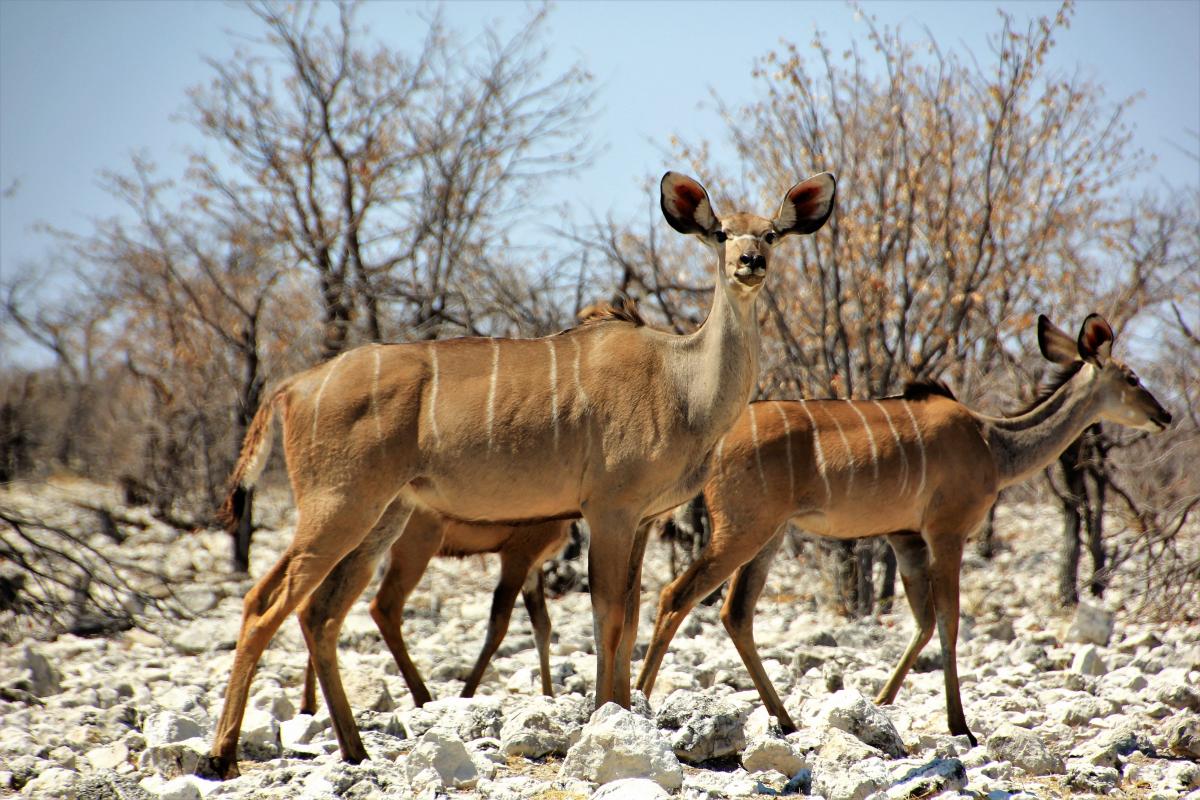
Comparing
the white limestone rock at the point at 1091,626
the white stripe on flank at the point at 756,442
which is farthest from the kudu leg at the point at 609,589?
the white limestone rock at the point at 1091,626

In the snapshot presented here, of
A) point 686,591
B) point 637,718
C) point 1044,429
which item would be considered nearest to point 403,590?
point 686,591

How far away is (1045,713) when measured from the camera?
6035mm

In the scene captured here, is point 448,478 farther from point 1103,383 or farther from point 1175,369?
point 1175,369

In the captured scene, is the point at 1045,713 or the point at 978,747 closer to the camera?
the point at 978,747

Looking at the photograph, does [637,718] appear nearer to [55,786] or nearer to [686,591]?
[686,591]

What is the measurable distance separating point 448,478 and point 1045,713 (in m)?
3.08

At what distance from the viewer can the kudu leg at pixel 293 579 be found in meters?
4.84

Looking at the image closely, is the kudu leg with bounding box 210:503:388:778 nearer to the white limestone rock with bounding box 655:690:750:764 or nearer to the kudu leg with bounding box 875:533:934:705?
the white limestone rock with bounding box 655:690:750:764

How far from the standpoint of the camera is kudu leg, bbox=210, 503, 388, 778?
15.9 ft

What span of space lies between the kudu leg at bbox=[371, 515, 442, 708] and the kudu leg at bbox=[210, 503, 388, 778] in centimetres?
175

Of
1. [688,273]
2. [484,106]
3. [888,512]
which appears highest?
[484,106]

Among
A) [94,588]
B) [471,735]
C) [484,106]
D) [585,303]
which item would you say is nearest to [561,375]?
[471,735]

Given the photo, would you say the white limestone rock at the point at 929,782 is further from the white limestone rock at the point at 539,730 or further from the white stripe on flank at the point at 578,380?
the white stripe on flank at the point at 578,380

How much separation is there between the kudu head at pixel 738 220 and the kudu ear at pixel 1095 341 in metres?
2.77
